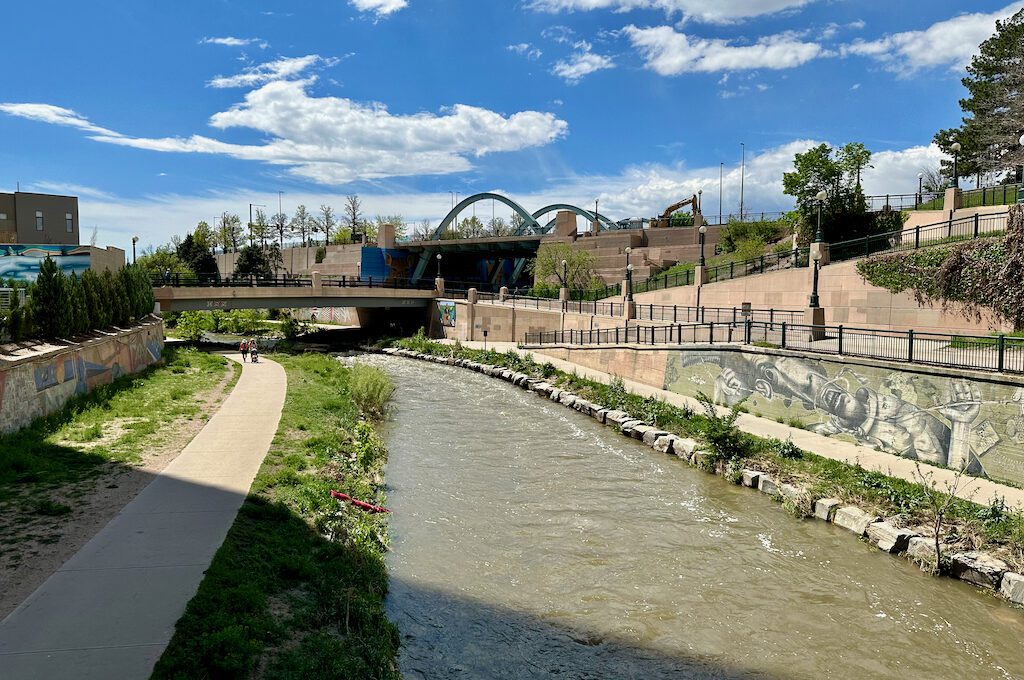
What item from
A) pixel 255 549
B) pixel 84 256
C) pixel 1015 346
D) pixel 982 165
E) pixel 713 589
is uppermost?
pixel 982 165

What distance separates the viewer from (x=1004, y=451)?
45.6 ft

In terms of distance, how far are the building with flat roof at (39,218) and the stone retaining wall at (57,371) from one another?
39.9 meters

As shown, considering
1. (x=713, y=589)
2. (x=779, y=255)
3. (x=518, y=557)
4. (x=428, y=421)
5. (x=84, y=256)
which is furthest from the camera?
(x=779, y=255)

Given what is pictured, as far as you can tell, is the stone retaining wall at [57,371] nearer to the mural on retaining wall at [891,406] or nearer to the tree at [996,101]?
the mural on retaining wall at [891,406]

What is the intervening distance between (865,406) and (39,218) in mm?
66924

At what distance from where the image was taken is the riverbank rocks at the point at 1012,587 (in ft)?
32.8

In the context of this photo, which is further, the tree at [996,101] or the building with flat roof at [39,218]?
the building with flat roof at [39,218]

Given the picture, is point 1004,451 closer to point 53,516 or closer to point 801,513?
point 801,513

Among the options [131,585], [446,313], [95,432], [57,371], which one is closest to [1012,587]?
[131,585]

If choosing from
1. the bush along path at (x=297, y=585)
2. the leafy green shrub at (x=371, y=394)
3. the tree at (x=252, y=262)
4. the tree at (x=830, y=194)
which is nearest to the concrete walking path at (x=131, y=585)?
the bush along path at (x=297, y=585)

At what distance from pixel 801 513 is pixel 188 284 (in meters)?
42.2

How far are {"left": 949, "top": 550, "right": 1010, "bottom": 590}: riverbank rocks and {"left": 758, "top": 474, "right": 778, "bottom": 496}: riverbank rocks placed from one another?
167 inches

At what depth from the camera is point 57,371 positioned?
17250 mm

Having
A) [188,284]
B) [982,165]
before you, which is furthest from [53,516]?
[982,165]
